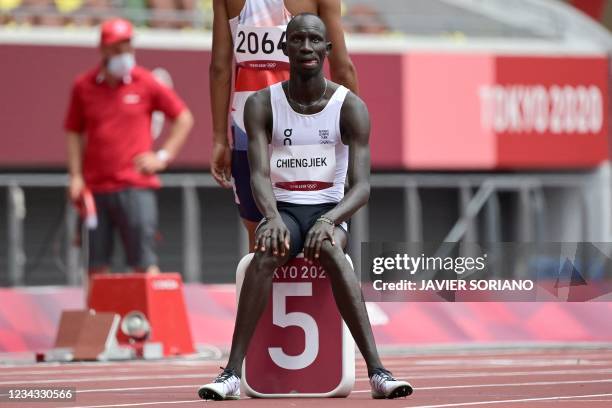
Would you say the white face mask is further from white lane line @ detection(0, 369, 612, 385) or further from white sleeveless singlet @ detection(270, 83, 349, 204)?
white sleeveless singlet @ detection(270, 83, 349, 204)

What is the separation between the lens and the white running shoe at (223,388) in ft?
24.3

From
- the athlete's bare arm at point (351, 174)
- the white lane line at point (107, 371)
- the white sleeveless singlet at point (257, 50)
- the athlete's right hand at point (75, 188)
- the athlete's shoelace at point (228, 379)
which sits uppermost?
the white sleeveless singlet at point (257, 50)

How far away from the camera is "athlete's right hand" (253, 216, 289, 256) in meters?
7.47

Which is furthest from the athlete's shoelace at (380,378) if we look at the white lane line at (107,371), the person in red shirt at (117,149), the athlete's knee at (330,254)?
the person in red shirt at (117,149)

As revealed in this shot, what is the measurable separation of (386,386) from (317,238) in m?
0.70

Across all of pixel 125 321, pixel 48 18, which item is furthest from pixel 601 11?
pixel 125 321

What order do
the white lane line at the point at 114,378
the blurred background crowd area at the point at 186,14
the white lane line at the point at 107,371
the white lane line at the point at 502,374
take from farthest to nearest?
the blurred background crowd area at the point at 186,14
the white lane line at the point at 107,371
the white lane line at the point at 502,374
the white lane line at the point at 114,378

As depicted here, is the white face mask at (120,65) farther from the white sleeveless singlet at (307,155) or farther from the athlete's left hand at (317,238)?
the athlete's left hand at (317,238)

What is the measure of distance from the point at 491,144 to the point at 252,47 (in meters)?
14.6

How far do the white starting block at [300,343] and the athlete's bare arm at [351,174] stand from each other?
318mm

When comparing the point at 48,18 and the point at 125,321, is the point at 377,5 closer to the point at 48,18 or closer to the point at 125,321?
the point at 48,18

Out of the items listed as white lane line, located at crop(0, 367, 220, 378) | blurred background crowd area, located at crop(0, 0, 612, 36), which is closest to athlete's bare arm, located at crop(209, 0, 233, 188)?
white lane line, located at crop(0, 367, 220, 378)

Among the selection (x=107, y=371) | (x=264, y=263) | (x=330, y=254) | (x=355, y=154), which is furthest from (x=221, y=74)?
(x=107, y=371)

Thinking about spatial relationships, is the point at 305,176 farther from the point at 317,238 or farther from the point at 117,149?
the point at 117,149
